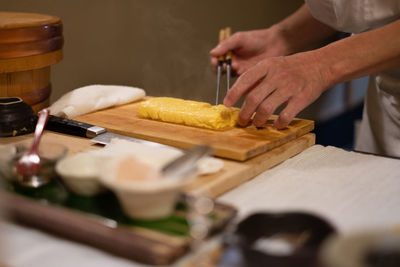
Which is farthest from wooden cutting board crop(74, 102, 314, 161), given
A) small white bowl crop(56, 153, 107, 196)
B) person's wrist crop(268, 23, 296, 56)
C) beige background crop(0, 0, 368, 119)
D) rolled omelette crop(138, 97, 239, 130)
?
beige background crop(0, 0, 368, 119)

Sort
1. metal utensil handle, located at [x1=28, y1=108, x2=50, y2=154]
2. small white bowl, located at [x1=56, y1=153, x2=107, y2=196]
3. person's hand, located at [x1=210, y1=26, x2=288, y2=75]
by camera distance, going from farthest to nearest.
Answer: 1. person's hand, located at [x1=210, y1=26, x2=288, y2=75]
2. metal utensil handle, located at [x1=28, y1=108, x2=50, y2=154]
3. small white bowl, located at [x1=56, y1=153, x2=107, y2=196]

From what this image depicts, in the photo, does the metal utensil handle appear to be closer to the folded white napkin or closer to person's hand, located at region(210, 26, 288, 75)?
the folded white napkin

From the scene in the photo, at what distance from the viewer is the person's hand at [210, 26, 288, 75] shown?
1932 mm

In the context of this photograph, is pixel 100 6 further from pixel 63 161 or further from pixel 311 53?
pixel 63 161

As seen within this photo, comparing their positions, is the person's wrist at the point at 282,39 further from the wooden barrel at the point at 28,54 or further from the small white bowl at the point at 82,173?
the small white bowl at the point at 82,173

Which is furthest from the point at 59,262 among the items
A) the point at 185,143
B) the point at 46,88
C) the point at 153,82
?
the point at 153,82

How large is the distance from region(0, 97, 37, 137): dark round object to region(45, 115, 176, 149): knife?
75 millimetres

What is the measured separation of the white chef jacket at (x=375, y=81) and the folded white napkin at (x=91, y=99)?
808mm

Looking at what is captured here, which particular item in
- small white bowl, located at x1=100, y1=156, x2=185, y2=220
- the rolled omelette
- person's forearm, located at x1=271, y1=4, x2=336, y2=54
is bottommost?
the rolled omelette

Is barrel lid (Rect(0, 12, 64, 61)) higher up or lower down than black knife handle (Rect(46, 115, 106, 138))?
higher up

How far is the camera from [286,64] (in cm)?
143

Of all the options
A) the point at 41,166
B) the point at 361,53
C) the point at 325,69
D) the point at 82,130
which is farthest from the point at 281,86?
the point at 41,166

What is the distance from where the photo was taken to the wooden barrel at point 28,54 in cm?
150

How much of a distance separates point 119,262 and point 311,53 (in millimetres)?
939
